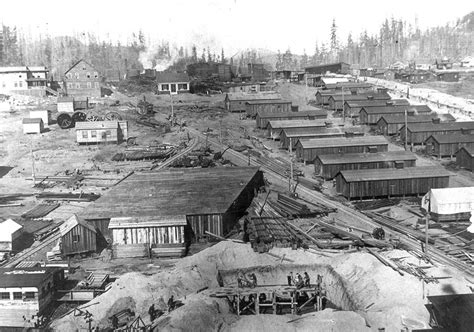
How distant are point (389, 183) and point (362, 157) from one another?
6841 mm

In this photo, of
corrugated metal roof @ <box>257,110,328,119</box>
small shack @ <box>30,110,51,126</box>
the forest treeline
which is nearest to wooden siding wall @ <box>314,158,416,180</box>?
corrugated metal roof @ <box>257,110,328,119</box>

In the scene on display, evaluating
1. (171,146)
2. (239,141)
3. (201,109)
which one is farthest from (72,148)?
(201,109)

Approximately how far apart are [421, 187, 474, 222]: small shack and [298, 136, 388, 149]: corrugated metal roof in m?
19.7

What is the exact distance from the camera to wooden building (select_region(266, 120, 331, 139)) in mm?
70062

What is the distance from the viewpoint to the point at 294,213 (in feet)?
135

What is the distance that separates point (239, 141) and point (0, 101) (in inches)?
1819

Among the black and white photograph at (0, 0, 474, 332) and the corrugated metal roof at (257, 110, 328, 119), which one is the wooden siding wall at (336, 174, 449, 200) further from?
the corrugated metal roof at (257, 110, 328, 119)

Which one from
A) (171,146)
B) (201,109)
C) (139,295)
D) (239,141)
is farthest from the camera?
(201,109)

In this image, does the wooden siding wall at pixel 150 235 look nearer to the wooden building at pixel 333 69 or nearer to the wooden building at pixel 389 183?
the wooden building at pixel 389 183

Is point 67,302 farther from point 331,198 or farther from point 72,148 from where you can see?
point 72,148

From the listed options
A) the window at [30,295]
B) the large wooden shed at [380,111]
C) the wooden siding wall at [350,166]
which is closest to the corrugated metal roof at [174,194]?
the wooden siding wall at [350,166]

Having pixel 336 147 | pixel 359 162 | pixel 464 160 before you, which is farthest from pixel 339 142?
pixel 464 160

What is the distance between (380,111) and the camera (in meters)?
78.3

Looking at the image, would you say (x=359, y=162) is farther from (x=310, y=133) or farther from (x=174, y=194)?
(x=174, y=194)
